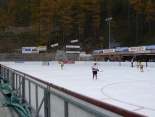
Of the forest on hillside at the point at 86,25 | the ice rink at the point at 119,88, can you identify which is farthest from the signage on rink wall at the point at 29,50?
the ice rink at the point at 119,88

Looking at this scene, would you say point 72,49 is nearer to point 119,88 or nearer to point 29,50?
point 29,50

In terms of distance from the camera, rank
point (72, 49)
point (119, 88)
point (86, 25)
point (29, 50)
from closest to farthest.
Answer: point (119, 88) → point (29, 50) → point (72, 49) → point (86, 25)

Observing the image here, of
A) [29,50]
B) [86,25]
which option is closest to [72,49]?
[29,50]

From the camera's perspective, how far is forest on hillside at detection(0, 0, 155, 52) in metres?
51.8

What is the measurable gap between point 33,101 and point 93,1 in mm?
55461

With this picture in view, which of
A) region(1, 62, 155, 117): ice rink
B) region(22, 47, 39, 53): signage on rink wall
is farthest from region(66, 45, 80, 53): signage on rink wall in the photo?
region(1, 62, 155, 117): ice rink

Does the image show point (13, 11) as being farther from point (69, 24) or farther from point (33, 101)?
point (33, 101)

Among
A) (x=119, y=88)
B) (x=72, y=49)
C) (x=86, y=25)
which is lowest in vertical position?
(x=119, y=88)

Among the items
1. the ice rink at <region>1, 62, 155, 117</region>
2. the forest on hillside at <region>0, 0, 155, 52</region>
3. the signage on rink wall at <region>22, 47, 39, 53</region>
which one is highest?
the forest on hillside at <region>0, 0, 155, 52</region>

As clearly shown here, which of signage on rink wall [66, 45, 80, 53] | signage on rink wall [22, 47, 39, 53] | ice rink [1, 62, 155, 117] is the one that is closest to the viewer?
ice rink [1, 62, 155, 117]

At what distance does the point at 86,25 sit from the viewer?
201 ft

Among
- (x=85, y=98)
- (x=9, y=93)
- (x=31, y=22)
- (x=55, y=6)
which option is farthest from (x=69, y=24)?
(x=85, y=98)

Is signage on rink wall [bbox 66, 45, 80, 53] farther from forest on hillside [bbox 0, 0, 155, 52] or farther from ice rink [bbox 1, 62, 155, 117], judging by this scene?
ice rink [bbox 1, 62, 155, 117]

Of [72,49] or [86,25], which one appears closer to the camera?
[72,49]
